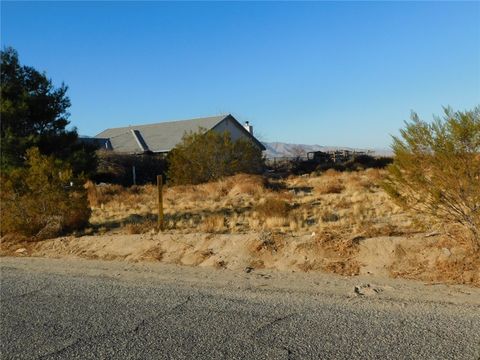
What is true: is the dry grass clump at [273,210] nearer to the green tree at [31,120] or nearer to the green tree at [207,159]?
the green tree at [31,120]

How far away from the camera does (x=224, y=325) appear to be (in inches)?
206

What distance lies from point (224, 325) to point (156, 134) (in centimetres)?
4813

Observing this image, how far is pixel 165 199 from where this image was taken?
22.8 m

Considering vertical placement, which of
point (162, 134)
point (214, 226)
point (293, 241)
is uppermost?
point (162, 134)

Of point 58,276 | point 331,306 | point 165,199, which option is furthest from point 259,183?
point 331,306

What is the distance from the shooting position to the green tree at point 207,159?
31422mm

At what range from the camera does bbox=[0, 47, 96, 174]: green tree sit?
931 inches

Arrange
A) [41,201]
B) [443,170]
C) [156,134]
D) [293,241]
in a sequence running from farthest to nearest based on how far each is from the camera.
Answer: [156,134] → [41,201] → [293,241] → [443,170]

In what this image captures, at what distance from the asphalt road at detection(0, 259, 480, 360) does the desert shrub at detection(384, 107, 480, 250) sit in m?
2.57

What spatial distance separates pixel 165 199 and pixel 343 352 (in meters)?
18.9

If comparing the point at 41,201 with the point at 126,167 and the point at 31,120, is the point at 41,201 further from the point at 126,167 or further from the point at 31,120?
the point at 126,167

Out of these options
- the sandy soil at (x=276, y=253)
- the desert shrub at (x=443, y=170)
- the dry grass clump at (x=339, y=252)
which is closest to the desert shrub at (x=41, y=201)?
the sandy soil at (x=276, y=253)

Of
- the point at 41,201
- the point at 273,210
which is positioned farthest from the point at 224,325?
the point at 273,210

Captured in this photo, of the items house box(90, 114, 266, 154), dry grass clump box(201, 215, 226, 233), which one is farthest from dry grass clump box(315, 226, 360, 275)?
house box(90, 114, 266, 154)
